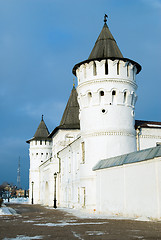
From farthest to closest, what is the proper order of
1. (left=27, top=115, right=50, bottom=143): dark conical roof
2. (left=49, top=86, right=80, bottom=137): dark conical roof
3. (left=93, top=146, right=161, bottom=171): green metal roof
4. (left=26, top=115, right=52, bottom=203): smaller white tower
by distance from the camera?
(left=27, top=115, right=50, bottom=143): dark conical roof
(left=26, top=115, right=52, bottom=203): smaller white tower
(left=49, top=86, right=80, bottom=137): dark conical roof
(left=93, top=146, right=161, bottom=171): green metal roof

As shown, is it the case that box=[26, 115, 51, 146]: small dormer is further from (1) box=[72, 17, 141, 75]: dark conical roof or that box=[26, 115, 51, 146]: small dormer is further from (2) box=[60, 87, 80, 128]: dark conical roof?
(1) box=[72, 17, 141, 75]: dark conical roof

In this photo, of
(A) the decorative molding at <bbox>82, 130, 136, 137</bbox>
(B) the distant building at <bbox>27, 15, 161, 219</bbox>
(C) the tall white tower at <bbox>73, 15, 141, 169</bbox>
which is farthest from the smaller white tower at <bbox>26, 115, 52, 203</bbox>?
(A) the decorative molding at <bbox>82, 130, 136, 137</bbox>

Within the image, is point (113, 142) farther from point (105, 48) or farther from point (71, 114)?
point (71, 114)

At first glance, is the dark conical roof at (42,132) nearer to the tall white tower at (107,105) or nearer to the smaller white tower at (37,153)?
the smaller white tower at (37,153)

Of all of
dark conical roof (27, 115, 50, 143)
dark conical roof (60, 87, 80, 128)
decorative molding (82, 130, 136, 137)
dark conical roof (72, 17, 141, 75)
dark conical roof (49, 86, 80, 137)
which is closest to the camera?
decorative molding (82, 130, 136, 137)

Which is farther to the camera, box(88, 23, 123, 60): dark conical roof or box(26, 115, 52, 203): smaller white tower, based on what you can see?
box(26, 115, 52, 203): smaller white tower

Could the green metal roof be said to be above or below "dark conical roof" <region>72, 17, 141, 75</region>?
below

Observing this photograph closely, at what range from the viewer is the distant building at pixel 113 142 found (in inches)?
600

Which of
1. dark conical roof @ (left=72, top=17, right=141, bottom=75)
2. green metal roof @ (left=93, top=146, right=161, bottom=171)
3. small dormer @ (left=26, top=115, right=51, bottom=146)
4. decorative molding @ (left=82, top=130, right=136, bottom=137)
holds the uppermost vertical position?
dark conical roof @ (left=72, top=17, right=141, bottom=75)

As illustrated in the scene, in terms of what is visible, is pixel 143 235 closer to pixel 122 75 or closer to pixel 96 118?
pixel 96 118

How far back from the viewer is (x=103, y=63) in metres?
22.5

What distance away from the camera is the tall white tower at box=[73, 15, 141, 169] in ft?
71.9

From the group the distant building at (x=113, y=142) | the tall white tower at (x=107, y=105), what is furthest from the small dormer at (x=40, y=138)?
the tall white tower at (x=107, y=105)

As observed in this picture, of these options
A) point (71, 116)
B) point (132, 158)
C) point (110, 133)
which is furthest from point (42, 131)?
point (132, 158)
